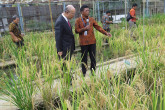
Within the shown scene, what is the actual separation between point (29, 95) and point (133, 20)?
17.3 ft

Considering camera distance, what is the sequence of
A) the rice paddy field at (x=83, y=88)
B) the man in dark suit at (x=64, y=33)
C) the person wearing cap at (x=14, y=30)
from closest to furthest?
the rice paddy field at (x=83, y=88) < the man in dark suit at (x=64, y=33) < the person wearing cap at (x=14, y=30)

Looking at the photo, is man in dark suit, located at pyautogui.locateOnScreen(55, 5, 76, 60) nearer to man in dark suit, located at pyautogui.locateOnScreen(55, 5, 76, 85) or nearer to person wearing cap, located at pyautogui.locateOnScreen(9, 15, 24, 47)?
man in dark suit, located at pyautogui.locateOnScreen(55, 5, 76, 85)

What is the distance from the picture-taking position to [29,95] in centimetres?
186

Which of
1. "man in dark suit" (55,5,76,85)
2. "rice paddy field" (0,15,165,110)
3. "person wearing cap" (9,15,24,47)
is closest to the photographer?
"rice paddy field" (0,15,165,110)

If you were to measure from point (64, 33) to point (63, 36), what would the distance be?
0.05 metres

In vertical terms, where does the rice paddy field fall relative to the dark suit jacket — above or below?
below

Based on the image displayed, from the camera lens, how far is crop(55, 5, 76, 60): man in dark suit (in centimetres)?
242

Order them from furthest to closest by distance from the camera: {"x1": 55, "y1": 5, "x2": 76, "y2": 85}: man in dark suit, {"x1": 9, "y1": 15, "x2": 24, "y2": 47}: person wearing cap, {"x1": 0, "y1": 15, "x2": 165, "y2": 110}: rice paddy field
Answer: {"x1": 9, "y1": 15, "x2": 24, "y2": 47}: person wearing cap, {"x1": 55, "y1": 5, "x2": 76, "y2": 85}: man in dark suit, {"x1": 0, "y1": 15, "x2": 165, "y2": 110}: rice paddy field

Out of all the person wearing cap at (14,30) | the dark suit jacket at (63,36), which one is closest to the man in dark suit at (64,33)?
the dark suit jacket at (63,36)

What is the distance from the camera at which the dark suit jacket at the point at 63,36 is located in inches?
96.0

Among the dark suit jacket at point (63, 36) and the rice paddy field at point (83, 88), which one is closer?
the rice paddy field at point (83, 88)

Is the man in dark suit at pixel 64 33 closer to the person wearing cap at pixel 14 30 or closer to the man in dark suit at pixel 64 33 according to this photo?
the man in dark suit at pixel 64 33

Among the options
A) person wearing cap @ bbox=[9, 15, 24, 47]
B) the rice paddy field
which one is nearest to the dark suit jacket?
the rice paddy field

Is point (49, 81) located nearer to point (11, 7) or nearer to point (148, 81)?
point (148, 81)
